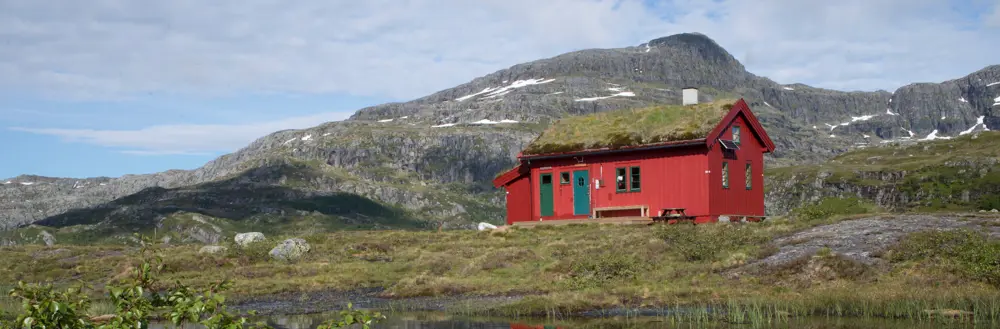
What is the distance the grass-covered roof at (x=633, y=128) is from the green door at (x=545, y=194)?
60.8 inches

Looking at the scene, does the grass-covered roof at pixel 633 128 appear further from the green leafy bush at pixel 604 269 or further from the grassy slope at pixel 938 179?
the grassy slope at pixel 938 179

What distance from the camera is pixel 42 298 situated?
8312 mm

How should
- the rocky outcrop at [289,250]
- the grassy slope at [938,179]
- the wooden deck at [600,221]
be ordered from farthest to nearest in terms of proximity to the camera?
the grassy slope at [938,179]
the wooden deck at [600,221]
the rocky outcrop at [289,250]

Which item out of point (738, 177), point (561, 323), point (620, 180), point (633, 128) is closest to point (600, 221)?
point (620, 180)

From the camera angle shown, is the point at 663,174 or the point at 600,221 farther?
the point at 600,221

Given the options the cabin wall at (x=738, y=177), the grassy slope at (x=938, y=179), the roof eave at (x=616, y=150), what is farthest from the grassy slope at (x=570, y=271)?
the grassy slope at (x=938, y=179)

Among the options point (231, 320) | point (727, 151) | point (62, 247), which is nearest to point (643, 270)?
point (727, 151)

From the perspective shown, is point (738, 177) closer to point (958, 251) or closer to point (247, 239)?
point (958, 251)

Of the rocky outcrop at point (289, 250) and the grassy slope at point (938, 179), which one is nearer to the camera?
the rocky outcrop at point (289, 250)

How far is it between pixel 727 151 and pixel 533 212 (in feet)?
36.6

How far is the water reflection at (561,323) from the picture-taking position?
18.6m

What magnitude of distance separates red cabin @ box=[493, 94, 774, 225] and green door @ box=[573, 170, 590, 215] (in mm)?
54

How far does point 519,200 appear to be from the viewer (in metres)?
52.1

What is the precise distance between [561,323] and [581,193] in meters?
27.2
